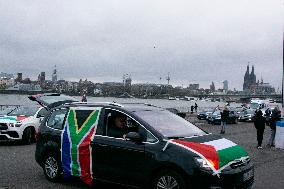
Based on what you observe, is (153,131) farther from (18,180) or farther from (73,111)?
(18,180)

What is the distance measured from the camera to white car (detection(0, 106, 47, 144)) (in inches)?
626

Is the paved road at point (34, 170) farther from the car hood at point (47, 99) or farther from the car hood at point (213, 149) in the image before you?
the car hood at point (213, 149)

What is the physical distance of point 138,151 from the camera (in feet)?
24.3

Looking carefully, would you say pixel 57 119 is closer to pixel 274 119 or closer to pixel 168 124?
pixel 168 124

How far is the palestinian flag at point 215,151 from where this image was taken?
22.2ft

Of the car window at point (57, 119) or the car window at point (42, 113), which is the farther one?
the car window at point (42, 113)

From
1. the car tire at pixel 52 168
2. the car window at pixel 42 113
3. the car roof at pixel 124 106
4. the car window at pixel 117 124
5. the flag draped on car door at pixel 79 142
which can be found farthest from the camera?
the car window at pixel 42 113

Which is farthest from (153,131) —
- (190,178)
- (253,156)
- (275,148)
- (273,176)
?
(275,148)

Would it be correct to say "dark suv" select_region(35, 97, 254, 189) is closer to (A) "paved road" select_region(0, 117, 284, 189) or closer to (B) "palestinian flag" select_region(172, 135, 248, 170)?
(B) "palestinian flag" select_region(172, 135, 248, 170)

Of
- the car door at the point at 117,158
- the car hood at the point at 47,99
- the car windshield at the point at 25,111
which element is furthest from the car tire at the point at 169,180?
the car windshield at the point at 25,111

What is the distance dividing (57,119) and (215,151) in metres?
3.83

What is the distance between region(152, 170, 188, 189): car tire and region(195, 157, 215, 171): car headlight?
37 centimetres

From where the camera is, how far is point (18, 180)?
9.20m

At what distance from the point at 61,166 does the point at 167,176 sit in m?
2.87
